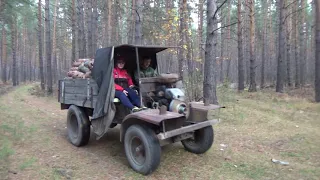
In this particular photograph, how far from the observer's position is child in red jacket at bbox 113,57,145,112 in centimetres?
534

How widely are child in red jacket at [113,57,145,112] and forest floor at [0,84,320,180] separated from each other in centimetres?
114

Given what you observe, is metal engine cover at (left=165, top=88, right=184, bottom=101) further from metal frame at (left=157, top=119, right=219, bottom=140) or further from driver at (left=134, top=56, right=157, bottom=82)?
driver at (left=134, top=56, right=157, bottom=82)

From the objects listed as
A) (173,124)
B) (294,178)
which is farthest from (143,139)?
(294,178)

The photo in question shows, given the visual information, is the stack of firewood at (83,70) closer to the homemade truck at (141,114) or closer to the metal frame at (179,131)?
the homemade truck at (141,114)

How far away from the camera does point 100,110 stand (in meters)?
5.40

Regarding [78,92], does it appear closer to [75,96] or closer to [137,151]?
[75,96]

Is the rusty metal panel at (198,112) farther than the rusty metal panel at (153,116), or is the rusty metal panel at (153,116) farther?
the rusty metal panel at (198,112)

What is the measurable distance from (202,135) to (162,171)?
Result: 4.21 feet

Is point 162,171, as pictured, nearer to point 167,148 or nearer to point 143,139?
point 143,139

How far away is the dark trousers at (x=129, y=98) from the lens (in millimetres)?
5323

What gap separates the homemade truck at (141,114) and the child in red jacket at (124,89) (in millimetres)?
184

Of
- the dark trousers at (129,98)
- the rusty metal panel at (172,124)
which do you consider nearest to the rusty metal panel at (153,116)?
the rusty metal panel at (172,124)

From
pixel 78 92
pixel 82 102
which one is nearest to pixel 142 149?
pixel 82 102

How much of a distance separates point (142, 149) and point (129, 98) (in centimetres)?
136
